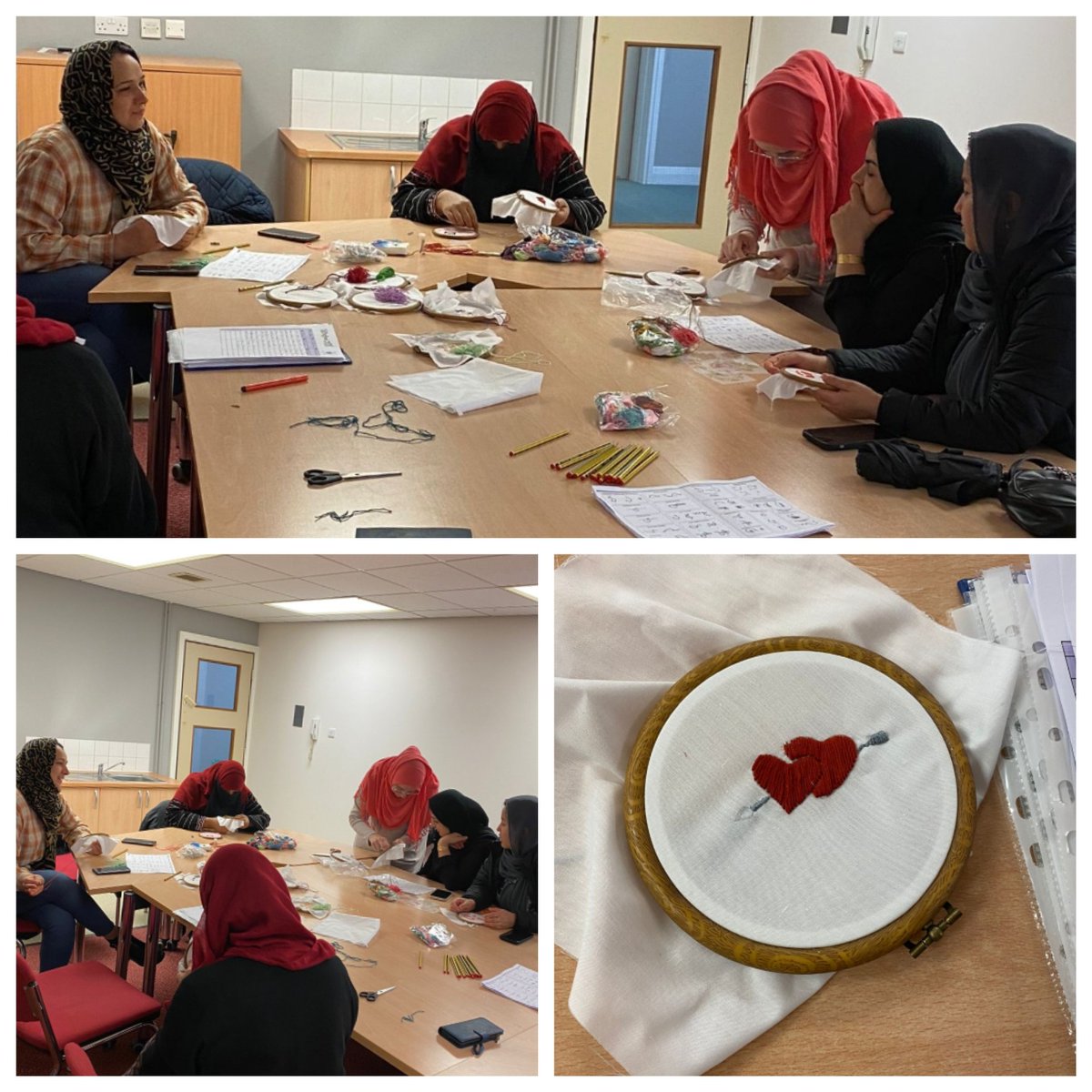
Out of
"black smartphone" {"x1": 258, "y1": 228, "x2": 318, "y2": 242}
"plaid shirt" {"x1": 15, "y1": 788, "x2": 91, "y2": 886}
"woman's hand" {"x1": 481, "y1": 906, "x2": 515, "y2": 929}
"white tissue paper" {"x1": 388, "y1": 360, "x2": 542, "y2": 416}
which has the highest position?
"black smartphone" {"x1": 258, "y1": 228, "x2": 318, "y2": 242}

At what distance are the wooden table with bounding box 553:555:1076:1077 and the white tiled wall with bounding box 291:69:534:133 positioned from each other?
5746mm

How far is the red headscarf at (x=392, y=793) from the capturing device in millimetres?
4531

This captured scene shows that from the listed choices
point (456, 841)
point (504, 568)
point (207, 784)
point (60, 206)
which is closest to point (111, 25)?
point (60, 206)

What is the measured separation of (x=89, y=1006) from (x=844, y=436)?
2.06 m

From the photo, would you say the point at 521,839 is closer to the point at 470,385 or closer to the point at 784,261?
the point at 470,385

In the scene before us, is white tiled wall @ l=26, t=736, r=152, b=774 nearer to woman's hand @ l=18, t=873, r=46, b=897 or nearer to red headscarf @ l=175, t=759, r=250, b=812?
red headscarf @ l=175, t=759, r=250, b=812

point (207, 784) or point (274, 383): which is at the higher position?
point (274, 383)

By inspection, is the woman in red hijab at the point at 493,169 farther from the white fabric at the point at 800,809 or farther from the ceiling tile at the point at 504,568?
the white fabric at the point at 800,809

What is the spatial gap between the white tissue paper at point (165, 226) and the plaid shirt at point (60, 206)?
5cm

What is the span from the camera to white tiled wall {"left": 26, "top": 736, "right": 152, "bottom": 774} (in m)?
5.33

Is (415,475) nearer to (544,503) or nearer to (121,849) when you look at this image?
(544,503)

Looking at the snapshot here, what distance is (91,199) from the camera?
10.00ft

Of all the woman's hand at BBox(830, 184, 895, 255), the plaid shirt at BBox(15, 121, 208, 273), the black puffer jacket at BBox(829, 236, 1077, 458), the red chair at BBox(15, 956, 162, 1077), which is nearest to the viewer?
the black puffer jacket at BBox(829, 236, 1077, 458)

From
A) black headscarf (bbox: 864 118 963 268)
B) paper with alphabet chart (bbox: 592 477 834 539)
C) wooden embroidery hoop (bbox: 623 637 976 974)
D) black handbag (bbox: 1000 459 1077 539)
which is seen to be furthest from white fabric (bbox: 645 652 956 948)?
black headscarf (bbox: 864 118 963 268)
